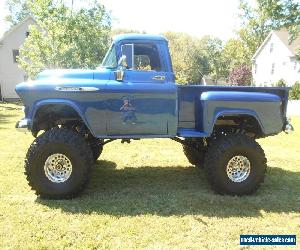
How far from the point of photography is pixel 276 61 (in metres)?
45.2

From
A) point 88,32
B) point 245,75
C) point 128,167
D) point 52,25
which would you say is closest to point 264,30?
point 245,75

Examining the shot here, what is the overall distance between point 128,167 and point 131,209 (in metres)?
2.62

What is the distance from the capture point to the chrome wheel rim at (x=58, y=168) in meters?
5.99

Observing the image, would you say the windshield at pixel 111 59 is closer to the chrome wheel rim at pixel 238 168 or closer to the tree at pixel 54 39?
the chrome wheel rim at pixel 238 168

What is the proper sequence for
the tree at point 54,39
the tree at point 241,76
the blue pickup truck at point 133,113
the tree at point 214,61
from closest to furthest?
the blue pickup truck at point 133,113 → the tree at point 54,39 → the tree at point 241,76 → the tree at point 214,61

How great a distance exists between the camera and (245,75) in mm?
52719

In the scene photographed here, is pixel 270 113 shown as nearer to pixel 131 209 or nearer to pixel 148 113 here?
pixel 148 113

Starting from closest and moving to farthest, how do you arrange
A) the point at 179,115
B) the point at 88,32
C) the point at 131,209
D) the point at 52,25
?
the point at 131,209
the point at 179,115
the point at 52,25
the point at 88,32

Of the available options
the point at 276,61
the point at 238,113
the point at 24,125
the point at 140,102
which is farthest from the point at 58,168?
the point at 276,61

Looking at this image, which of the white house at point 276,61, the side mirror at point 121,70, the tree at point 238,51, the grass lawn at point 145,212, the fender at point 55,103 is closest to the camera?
the grass lawn at point 145,212

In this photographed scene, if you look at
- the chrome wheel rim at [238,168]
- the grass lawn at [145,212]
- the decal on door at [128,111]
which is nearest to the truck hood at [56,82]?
the decal on door at [128,111]

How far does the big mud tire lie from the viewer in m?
5.92

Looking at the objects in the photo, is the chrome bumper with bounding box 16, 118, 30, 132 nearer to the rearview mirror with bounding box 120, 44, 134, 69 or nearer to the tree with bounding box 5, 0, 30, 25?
the rearview mirror with bounding box 120, 44, 134, 69

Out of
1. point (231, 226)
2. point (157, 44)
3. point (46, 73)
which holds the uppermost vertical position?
point (157, 44)
